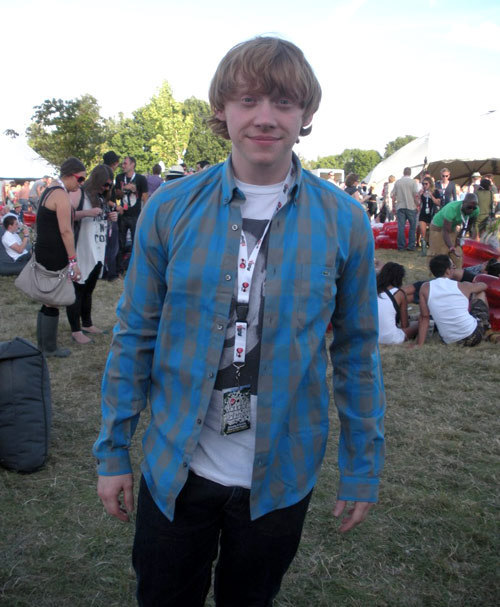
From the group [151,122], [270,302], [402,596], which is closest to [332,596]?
[402,596]

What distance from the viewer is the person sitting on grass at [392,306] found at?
265 inches

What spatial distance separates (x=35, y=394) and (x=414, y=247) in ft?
42.5

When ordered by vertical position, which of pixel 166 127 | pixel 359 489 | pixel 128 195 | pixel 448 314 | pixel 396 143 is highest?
pixel 396 143

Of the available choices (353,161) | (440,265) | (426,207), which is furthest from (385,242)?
(353,161)

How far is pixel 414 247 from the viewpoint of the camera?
14.9 m

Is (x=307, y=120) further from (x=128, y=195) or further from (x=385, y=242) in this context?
(x=385, y=242)

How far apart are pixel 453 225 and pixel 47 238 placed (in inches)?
286

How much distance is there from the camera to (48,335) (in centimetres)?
578

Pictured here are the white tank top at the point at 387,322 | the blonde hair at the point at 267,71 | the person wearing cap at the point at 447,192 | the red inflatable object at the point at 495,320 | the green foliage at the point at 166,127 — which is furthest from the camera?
the green foliage at the point at 166,127

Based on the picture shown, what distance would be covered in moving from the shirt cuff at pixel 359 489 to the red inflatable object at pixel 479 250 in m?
8.51

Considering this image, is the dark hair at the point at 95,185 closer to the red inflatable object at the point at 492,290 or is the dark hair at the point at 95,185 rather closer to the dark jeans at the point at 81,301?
the dark jeans at the point at 81,301

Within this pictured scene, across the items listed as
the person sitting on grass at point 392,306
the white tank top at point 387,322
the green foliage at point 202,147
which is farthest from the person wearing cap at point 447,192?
the green foliage at point 202,147

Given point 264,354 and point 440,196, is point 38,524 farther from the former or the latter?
point 440,196

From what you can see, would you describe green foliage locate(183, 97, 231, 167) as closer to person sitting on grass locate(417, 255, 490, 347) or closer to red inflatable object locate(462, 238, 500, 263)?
red inflatable object locate(462, 238, 500, 263)
